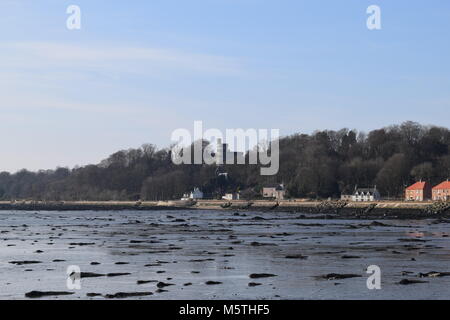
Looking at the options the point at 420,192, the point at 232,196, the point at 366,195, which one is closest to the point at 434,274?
the point at 420,192

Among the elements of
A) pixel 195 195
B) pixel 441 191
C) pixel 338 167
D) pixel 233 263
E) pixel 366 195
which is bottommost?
pixel 233 263

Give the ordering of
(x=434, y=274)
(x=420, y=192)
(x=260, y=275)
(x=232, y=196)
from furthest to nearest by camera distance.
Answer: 1. (x=232, y=196)
2. (x=420, y=192)
3. (x=260, y=275)
4. (x=434, y=274)

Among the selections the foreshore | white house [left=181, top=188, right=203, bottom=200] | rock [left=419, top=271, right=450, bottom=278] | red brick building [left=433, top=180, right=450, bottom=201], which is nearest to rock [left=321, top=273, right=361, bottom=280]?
rock [left=419, top=271, right=450, bottom=278]

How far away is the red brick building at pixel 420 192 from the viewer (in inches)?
5059

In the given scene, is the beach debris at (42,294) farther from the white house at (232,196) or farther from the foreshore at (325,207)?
the white house at (232,196)

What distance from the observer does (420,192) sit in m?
129

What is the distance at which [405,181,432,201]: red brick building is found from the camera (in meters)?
128

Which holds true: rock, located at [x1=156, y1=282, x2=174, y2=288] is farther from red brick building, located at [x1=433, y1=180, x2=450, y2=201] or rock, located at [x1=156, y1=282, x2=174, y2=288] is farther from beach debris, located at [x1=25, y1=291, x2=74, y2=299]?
red brick building, located at [x1=433, y1=180, x2=450, y2=201]

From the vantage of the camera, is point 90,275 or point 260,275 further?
point 90,275

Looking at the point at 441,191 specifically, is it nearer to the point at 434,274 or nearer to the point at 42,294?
the point at 434,274

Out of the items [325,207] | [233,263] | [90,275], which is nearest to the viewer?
[90,275]

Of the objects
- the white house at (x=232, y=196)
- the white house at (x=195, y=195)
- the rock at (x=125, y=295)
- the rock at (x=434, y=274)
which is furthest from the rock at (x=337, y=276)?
the white house at (x=195, y=195)

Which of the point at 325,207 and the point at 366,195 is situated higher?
the point at 366,195
